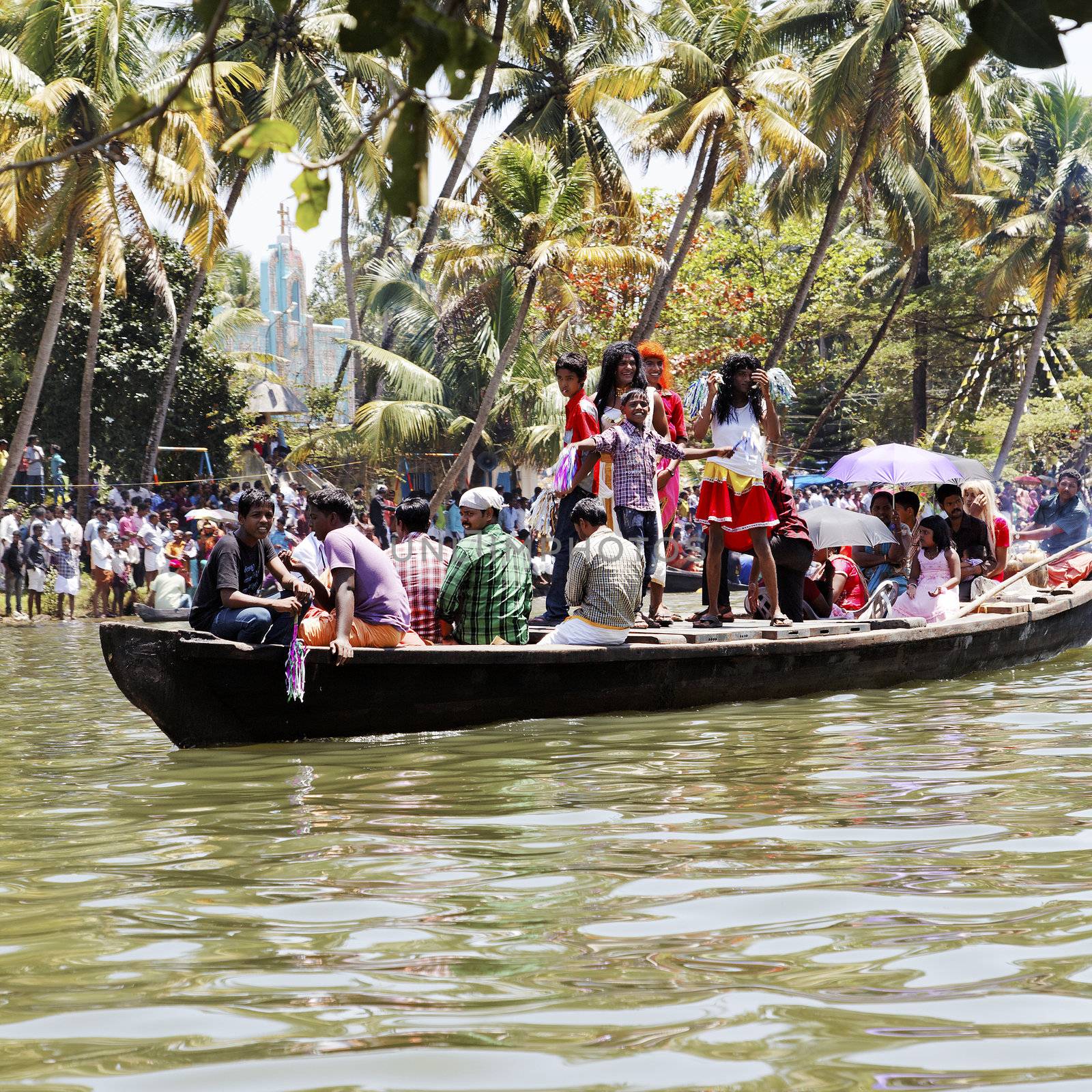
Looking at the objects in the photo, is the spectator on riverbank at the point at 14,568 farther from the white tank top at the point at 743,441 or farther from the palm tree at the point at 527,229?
the white tank top at the point at 743,441

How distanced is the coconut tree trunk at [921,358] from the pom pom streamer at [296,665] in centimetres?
2821

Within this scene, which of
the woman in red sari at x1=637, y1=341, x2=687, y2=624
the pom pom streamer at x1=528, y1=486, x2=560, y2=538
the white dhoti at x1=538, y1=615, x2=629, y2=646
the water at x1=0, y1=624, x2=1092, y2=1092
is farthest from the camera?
the woman in red sari at x1=637, y1=341, x2=687, y2=624

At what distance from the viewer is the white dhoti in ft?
27.7

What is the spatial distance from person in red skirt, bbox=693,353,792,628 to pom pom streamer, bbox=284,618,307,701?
121 inches

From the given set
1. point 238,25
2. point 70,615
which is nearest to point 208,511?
point 70,615

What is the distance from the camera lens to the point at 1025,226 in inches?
1210

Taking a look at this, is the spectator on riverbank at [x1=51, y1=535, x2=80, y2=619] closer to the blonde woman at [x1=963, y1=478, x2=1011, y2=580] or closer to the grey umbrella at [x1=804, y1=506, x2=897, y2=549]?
the grey umbrella at [x1=804, y1=506, x2=897, y2=549]

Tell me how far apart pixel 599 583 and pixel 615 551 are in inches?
8.2

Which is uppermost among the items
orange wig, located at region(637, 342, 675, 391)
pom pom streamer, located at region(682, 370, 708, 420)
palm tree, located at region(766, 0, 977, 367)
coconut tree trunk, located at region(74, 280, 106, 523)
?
palm tree, located at region(766, 0, 977, 367)

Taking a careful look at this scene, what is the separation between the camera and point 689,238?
2330cm

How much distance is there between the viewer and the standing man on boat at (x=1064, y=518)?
13.0m

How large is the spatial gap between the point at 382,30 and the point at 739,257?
3009 cm

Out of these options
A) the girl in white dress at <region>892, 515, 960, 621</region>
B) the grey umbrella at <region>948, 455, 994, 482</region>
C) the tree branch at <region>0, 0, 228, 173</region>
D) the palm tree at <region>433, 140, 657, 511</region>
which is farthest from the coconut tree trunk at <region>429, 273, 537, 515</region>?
the tree branch at <region>0, 0, 228, 173</region>

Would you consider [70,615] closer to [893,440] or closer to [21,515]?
[21,515]
